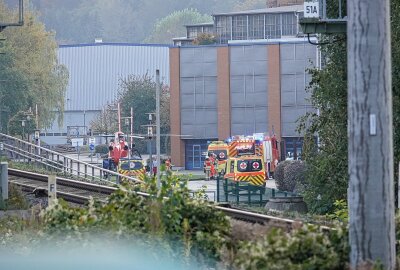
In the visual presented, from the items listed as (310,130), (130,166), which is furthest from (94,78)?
(310,130)

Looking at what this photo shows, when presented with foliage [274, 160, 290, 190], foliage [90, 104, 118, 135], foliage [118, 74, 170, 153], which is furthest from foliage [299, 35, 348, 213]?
foliage [90, 104, 118, 135]

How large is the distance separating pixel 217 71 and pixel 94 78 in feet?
113

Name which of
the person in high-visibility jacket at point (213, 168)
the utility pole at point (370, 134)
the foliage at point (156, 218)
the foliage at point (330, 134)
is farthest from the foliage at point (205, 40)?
the utility pole at point (370, 134)

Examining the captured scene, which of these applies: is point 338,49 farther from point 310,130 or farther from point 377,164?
point 377,164

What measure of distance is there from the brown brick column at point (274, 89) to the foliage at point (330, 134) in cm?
5108

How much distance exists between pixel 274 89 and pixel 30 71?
18.6 m

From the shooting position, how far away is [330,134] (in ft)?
116

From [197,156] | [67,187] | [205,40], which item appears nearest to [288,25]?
[205,40]

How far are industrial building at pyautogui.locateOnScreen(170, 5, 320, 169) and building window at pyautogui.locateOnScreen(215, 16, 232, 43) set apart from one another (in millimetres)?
16322

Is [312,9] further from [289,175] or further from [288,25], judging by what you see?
[288,25]

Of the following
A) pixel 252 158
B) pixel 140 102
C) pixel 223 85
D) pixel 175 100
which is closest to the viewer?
pixel 252 158

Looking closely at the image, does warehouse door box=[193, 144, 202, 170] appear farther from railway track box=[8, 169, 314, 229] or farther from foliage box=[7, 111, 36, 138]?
railway track box=[8, 169, 314, 229]

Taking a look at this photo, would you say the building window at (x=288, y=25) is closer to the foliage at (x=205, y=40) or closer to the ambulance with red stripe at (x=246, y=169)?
the foliage at (x=205, y=40)

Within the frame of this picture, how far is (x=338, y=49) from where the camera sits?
3344 centimetres
